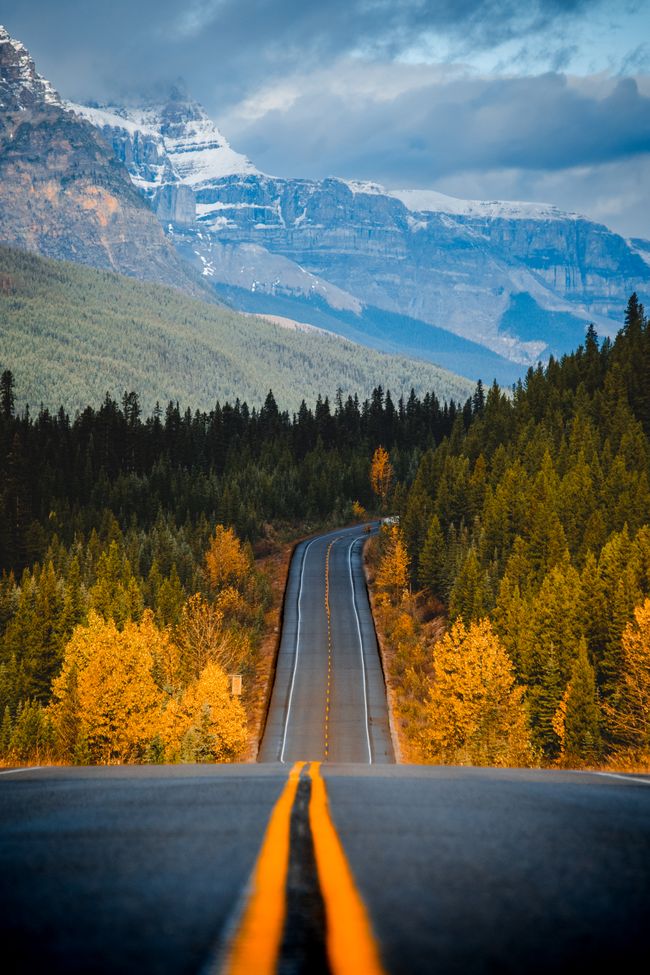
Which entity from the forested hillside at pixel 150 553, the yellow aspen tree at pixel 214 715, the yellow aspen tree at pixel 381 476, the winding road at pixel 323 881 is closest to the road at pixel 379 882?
the winding road at pixel 323 881

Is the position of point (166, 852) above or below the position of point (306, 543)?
below

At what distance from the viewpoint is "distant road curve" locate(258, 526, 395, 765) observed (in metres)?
55.6

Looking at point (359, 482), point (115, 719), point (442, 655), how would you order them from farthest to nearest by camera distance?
point (359, 482), point (442, 655), point (115, 719)

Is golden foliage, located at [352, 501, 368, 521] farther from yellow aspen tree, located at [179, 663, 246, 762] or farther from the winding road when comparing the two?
the winding road

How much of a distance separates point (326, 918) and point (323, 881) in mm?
369

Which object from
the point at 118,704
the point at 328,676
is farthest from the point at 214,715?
the point at 328,676

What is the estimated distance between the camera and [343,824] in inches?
176

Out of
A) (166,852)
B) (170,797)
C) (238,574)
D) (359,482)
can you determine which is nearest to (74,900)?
(166,852)

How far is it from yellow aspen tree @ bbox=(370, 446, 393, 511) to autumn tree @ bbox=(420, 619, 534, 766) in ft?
336

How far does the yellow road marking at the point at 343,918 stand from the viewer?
239 centimetres

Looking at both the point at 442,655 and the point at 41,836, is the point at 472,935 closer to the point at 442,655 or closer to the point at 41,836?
the point at 41,836

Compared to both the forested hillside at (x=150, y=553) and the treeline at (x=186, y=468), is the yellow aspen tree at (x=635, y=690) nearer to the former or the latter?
the forested hillside at (x=150, y=553)

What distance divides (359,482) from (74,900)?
147 meters

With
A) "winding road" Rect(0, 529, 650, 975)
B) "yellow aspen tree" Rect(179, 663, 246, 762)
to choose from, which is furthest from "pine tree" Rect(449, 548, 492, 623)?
"winding road" Rect(0, 529, 650, 975)
